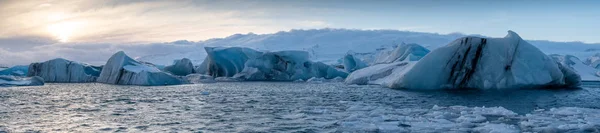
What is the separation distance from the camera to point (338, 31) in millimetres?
143250

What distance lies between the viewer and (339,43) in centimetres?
12356

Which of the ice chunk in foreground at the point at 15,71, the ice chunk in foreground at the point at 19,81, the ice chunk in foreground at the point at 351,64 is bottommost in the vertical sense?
the ice chunk in foreground at the point at 19,81

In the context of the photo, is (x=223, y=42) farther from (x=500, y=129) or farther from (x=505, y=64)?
(x=500, y=129)

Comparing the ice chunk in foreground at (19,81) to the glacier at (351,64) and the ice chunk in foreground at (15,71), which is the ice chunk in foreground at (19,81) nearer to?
the ice chunk in foreground at (15,71)

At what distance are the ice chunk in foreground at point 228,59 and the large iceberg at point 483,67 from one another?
18595 mm

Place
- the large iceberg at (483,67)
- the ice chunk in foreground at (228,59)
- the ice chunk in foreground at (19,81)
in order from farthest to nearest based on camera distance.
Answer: the ice chunk in foreground at (228,59) < the ice chunk in foreground at (19,81) < the large iceberg at (483,67)

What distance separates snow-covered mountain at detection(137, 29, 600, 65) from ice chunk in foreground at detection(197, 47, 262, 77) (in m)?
58.6

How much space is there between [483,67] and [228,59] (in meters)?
21.8

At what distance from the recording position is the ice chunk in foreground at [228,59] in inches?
1577

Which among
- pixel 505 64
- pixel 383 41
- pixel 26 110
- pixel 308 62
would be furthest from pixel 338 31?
pixel 26 110

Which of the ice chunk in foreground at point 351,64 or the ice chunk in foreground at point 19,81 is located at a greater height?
the ice chunk in foreground at point 351,64

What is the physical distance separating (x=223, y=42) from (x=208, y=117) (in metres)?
140

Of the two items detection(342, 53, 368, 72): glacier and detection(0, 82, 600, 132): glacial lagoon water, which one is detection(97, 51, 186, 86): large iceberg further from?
detection(342, 53, 368, 72): glacier

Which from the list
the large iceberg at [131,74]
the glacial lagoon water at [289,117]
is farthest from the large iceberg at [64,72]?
the glacial lagoon water at [289,117]
